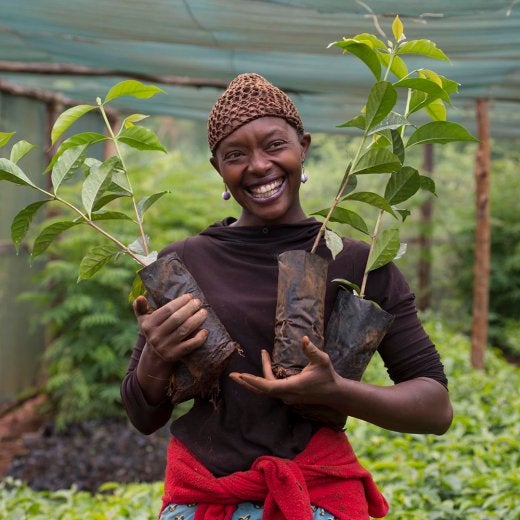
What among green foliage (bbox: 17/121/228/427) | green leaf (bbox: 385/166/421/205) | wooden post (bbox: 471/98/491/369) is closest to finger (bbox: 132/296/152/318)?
green leaf (bbox: 385/166/421/205)

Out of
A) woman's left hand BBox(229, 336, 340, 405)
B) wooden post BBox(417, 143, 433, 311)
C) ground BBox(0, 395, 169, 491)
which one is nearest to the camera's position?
woman's left hand BBox(229, 336, 340, 405)

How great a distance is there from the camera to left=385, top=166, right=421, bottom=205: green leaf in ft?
6.07

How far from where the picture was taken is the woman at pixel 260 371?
1694 millimetres

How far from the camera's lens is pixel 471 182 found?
12.0 metres

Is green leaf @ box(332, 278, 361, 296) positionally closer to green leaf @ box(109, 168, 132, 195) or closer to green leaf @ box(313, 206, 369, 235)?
green leaf @ box(313, 206, 369, 235)

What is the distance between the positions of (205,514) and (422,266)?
32.1ft

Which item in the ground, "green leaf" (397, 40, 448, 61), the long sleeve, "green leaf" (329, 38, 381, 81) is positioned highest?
"green leaf" (397, 40, 448, 61)

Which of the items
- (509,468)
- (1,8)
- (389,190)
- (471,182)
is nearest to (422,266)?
(471,182)

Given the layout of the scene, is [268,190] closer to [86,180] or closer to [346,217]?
[346,217]

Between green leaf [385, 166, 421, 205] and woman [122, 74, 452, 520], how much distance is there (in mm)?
132

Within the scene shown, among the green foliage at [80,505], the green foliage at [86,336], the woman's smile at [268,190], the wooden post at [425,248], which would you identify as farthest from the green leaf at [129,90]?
the wooden post at [425,248]

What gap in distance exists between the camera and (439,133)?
185cm

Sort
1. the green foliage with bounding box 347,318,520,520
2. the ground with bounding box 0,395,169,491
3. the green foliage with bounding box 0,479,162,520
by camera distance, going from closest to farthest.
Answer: the green foliage with bounding box 347,318,520,520 → the green foliage with bounding box 0,479,162,520 → the ground with bounding box 0,395,169,491

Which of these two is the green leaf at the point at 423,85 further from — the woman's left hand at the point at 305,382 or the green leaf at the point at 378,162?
the woman's left hand at the point at 305,382
